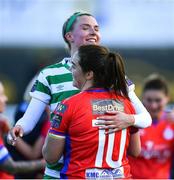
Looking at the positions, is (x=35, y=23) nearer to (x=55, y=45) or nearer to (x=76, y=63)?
(x=55, y=45)

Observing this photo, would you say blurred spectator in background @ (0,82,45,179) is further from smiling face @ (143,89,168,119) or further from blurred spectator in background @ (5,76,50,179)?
smiling face @ (143,89,168,119)

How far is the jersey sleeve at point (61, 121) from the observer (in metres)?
4.24

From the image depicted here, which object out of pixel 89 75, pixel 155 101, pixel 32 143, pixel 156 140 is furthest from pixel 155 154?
pixel 89 75

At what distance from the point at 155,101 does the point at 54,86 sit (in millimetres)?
2116

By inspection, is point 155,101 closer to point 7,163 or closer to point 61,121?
point 7,163

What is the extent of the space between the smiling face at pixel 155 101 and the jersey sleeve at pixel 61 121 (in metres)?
2.57

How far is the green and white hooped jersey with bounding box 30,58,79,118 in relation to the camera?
4.81 metres

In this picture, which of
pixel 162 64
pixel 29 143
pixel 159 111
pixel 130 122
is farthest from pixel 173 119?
pixel 162 64

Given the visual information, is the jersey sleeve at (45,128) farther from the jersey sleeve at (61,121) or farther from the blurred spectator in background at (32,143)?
the jersey sleeve at (61,121)

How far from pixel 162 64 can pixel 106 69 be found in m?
12.2

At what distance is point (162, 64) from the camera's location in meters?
16.4

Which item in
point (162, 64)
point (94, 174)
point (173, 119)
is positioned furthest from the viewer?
point (162, 64)

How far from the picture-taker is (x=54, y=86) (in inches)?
191

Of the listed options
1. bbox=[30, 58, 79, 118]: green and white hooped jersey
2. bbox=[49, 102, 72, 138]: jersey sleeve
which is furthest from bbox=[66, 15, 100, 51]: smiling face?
bbox=[49, 102, 72, 138]: jersey sleeve
